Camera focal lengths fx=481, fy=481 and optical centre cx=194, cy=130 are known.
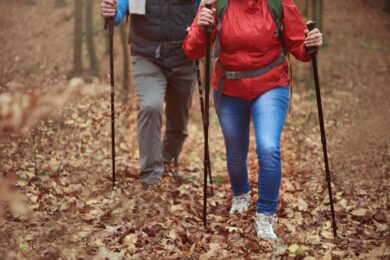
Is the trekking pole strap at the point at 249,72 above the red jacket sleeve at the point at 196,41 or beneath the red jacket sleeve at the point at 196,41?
beneath

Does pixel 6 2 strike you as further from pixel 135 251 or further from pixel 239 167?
pixel 135 251

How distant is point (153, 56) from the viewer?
5.86 metres

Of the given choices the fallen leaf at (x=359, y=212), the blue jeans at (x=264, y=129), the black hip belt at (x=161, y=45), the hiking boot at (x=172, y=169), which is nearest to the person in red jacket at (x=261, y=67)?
the blue jeans at (x=264, y=129)

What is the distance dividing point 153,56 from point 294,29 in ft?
6.33

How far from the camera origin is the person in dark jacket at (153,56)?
575 cm

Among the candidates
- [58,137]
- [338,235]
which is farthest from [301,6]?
[338,235]

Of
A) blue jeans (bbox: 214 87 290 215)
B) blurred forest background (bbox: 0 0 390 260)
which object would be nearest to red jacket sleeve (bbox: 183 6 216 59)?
blue jeans (bbox: 214 87 290 215)

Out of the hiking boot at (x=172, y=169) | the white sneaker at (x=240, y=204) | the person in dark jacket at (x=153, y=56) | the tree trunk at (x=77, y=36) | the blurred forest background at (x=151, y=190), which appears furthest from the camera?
the tree trunk at (x=77, y=36)

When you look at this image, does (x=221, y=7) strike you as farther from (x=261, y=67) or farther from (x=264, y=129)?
(x=264, y=129)

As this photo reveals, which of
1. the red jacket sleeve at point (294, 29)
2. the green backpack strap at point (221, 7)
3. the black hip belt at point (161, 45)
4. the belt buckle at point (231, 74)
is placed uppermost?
the green backpack strap at point (221, 7)

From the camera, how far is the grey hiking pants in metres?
5.84

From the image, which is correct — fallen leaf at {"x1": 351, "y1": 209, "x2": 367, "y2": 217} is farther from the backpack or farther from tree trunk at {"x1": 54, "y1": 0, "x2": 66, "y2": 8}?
tree trunk at {"x1": 54, "y1": 0, "x2": 66, "y2": 8}

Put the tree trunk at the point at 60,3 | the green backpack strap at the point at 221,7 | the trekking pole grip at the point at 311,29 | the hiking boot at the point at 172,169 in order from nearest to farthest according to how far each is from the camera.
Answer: the trekking pole grip at the point at 311,29, the green backpack strap at the point at 221,7, the hiking boot at the point at 172,169, the tree trunk at the point at 60,3

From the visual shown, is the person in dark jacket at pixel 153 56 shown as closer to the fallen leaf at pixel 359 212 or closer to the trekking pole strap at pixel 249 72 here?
the trekking pole strap at pixel 249 72
